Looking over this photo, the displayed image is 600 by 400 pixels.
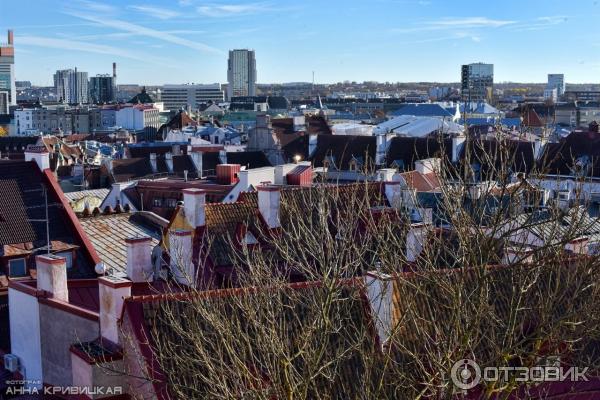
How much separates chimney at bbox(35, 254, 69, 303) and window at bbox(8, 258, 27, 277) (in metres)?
4.64

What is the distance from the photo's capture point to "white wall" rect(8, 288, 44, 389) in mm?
15289

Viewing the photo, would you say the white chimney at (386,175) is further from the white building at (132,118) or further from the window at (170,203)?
the white building at (132,118)

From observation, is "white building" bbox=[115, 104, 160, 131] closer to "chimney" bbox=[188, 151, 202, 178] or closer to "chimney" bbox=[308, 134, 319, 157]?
"chimney" bbox=[308, 134, 319, 157]

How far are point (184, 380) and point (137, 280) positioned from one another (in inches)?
243

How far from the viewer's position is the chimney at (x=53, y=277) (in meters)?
15.2

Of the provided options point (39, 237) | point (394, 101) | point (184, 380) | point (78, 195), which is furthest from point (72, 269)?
point (394, 101)

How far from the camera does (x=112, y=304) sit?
521 inches

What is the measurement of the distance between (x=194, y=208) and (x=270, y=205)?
195cm

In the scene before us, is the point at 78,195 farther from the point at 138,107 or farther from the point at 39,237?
the point at 138,107

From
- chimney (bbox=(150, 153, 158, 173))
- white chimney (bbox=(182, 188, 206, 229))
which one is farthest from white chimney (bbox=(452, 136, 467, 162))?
white chimney (bbox=(182, 188, 206, 229))

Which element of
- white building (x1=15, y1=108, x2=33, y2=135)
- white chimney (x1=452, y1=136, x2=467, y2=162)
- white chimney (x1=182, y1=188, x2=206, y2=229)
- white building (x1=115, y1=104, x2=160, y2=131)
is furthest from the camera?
white building (x1=15, y1=108, x2=33, y2=135)

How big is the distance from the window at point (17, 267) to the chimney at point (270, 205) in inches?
226

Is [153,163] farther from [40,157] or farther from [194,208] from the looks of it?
[194,208]

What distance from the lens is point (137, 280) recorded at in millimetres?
16797
